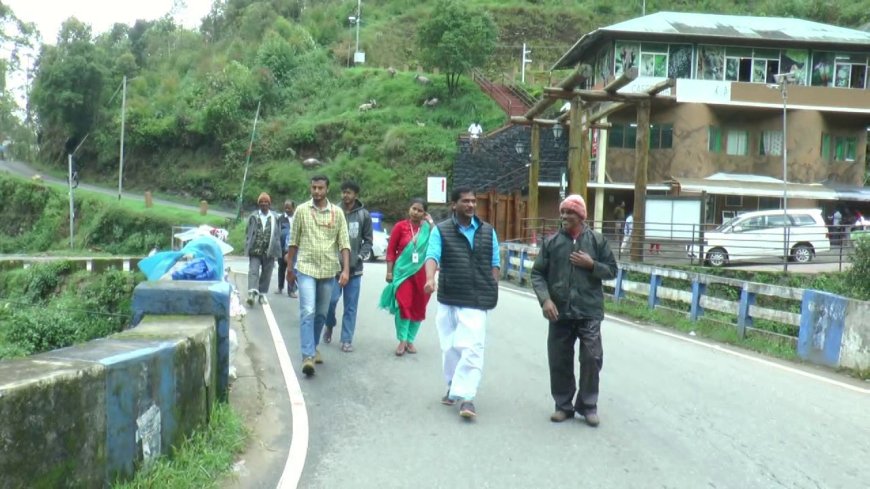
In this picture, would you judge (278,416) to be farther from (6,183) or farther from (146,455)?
(6,183)

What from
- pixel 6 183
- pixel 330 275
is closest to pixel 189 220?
pixel 6 183

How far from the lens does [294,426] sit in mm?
6176

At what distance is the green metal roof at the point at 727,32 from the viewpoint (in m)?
34.0

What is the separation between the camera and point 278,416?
21.3ft

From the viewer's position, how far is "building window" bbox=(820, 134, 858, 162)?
1421 inches

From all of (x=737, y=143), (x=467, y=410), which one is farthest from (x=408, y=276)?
(x=737, y=143)

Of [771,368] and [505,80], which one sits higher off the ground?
[505,80]

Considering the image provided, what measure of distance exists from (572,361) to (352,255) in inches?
142

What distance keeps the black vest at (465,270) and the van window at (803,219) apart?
20791 mm

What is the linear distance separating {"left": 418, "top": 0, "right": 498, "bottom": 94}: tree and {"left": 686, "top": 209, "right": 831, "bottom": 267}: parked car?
25.5 meters

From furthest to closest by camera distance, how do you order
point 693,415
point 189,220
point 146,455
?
point 189,220 → point 693,415 → point 146,455

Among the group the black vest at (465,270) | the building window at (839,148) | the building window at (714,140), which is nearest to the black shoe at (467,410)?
the black vest at (465,270)

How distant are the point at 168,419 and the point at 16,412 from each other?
152 cm

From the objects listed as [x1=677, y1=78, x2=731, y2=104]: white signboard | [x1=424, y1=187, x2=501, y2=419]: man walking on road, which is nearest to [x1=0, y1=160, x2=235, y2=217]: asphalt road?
[x1=677, y1=78, x2=731, y2=104]: white signboard
